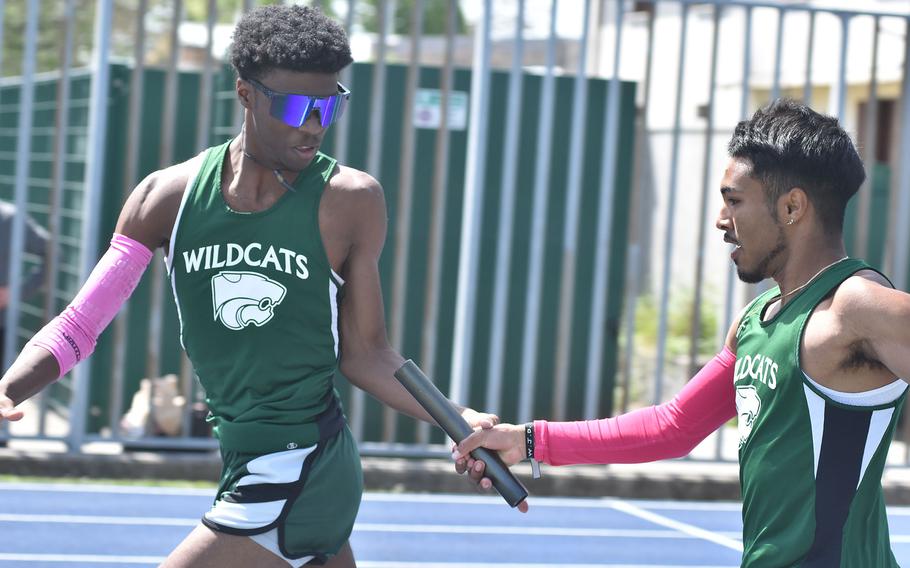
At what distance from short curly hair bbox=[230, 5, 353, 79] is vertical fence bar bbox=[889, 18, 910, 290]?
5.98 metres

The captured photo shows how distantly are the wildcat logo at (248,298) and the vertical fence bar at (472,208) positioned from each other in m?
4.96

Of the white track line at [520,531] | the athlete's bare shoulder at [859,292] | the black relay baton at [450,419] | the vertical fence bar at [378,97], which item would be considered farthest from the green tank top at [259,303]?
the vertical fence bar at [378,97]

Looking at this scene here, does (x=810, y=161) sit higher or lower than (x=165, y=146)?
lower

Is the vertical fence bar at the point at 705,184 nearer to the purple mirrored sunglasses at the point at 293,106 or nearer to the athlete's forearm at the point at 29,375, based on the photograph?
the purple mirrored sunglasses at the point at 293,106

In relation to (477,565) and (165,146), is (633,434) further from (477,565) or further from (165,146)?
(165,146)

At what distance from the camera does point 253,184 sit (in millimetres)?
3354

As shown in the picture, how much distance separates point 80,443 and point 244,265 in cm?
505

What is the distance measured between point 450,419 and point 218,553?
0.61m

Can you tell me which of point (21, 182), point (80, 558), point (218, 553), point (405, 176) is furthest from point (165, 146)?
point (218, 553)

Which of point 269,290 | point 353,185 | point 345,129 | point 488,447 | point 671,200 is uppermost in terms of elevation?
point 345,129

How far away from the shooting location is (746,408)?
3.00 m

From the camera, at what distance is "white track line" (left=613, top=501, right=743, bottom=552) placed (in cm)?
669

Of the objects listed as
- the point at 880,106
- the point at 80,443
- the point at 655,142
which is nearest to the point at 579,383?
the point at 80,443

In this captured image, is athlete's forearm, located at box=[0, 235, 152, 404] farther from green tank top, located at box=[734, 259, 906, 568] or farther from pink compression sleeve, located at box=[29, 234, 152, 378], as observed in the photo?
green tank top, located at box=[734, 259, 906, 568]
